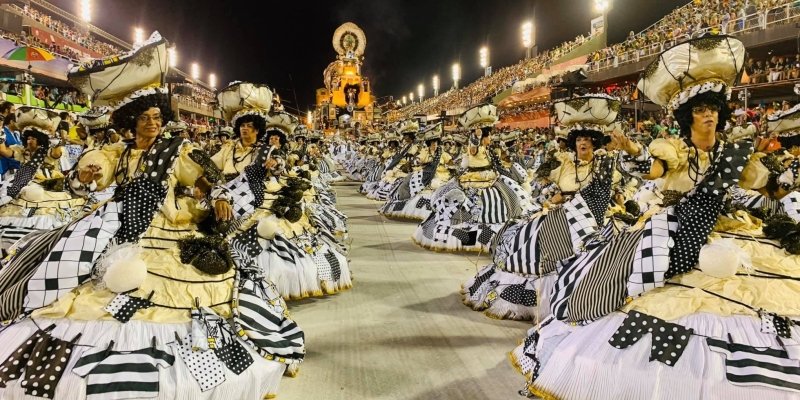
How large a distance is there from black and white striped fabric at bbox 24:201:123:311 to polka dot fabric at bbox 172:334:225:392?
2.13ft

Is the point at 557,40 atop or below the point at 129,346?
atop

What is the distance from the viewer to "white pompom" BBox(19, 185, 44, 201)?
23.6ft

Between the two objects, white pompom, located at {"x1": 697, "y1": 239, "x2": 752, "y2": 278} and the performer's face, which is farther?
the performer's face

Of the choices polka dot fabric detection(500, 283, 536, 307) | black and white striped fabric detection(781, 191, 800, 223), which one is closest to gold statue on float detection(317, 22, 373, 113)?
polka dot fabric detection(500, 283, 536, 307)

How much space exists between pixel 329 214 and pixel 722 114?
23.2 ft

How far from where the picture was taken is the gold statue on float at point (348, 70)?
51.7 metres

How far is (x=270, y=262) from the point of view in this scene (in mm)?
5977

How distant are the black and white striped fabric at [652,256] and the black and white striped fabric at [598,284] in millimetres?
61

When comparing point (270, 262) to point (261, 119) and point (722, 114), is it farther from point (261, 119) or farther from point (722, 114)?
point (722, 114)

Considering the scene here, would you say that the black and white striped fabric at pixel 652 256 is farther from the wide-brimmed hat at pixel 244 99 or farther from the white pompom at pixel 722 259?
the wide-brimmed hat at pixel 244 99

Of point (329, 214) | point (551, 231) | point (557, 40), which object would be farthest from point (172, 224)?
point (557, 40)

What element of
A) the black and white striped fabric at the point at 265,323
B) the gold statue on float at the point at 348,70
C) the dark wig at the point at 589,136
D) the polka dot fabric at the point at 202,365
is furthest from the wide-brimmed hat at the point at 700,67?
the gold statue on float at the point at 348,70

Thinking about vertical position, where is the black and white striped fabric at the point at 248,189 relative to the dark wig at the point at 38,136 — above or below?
Result: below

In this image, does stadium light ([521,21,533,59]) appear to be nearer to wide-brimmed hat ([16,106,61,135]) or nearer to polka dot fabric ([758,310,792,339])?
wide-brimmed hat ([16,106,61,135])
